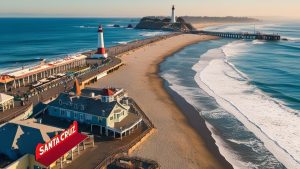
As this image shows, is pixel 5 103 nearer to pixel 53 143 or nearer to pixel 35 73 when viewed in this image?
pixel 53 143

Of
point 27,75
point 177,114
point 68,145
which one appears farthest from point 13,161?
point 27,75

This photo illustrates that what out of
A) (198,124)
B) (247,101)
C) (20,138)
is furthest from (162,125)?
(20,138)

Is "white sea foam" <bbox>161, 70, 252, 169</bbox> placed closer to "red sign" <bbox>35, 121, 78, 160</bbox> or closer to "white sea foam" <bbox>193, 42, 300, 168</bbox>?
"white sea foam" <bbox>193, 42, 300, 168</bbox>

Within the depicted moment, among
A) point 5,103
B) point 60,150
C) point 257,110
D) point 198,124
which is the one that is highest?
point 5,103

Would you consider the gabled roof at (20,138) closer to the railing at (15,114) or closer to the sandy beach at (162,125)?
the railing at (15,114)

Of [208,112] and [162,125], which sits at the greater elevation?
[208,112]

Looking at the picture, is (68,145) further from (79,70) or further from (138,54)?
(138,54)

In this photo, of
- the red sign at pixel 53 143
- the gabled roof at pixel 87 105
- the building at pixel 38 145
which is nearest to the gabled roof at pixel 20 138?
the building at pixel 38 145
